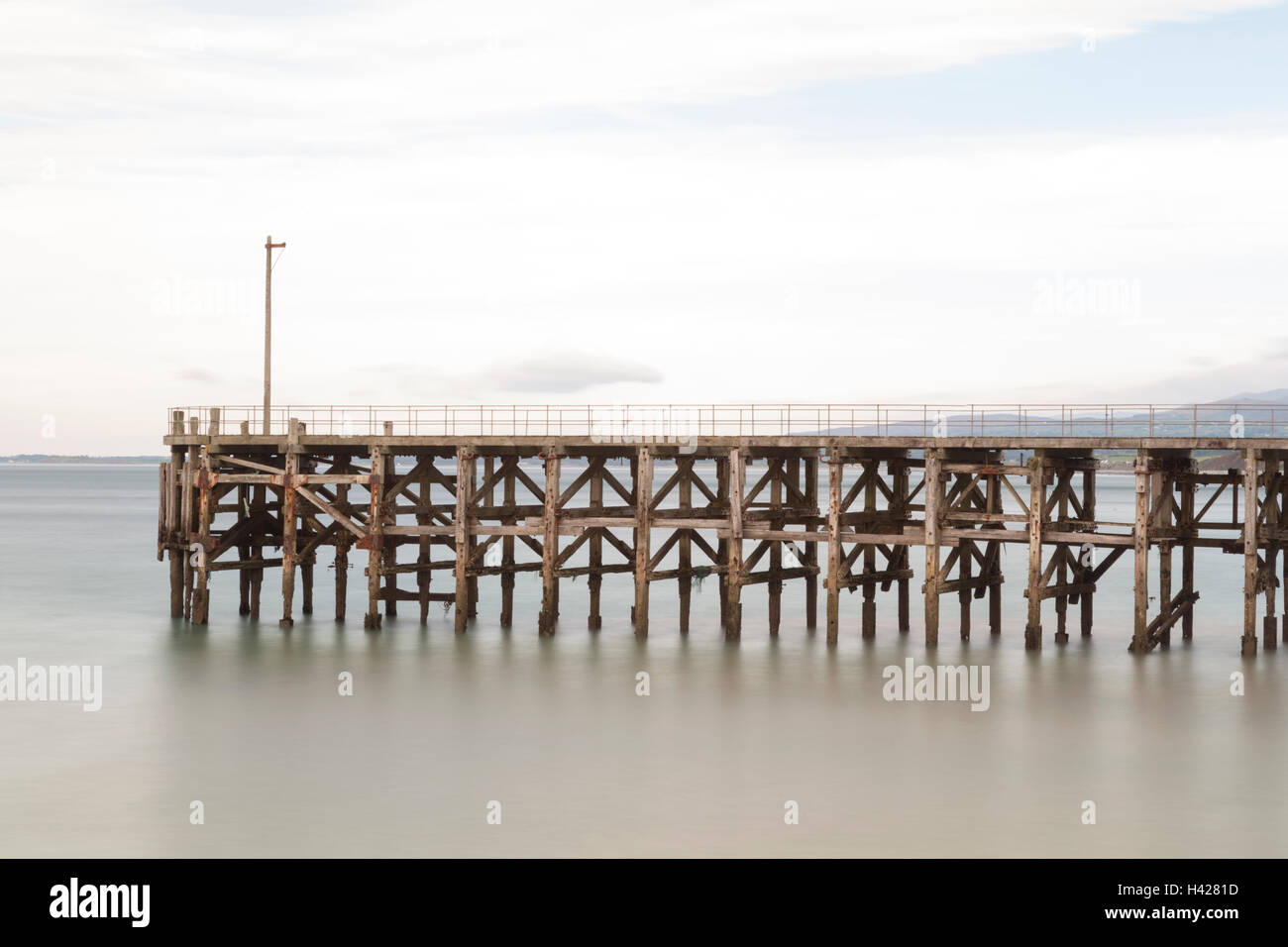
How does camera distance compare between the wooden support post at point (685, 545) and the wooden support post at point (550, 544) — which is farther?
the wooden support post at point (685, 545)

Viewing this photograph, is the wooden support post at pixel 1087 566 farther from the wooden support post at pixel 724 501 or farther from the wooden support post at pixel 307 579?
the wooden support post at pixel 307 579

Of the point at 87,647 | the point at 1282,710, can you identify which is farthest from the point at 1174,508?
the point at 87,647

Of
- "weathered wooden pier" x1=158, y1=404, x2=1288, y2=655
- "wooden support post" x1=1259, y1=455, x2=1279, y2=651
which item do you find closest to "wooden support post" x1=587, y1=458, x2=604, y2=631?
"weathered wooden pier" x1=158, y1=404, x2=1288, y2=655

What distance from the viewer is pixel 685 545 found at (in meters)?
35.5

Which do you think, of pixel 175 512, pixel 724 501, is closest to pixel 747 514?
pixel 724 501

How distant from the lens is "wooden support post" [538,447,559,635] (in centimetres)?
3384

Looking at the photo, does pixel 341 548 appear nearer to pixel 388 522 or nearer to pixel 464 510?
pixel 388 522

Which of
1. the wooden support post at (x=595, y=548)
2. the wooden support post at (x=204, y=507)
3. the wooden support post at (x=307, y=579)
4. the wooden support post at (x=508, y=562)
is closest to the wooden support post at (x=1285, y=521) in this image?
the wooden support post at (x=595, y=548)

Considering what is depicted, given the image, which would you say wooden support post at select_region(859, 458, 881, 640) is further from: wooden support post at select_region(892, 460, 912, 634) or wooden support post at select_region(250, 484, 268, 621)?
wooden support post at select_region(250, 484, 268, 621)

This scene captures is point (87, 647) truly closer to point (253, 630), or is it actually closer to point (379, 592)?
point (253, 630)

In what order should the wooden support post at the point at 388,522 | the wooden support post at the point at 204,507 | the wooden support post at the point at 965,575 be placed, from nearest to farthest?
the wooden support post at the point at 965,575, the wooden support post at the point at 388,522, the wooden support post at the point at 204,507

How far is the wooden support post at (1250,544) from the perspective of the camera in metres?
29.7

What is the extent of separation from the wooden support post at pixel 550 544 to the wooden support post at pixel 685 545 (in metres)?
2.75

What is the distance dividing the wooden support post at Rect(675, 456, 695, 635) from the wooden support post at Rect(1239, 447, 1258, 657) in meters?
11.5
